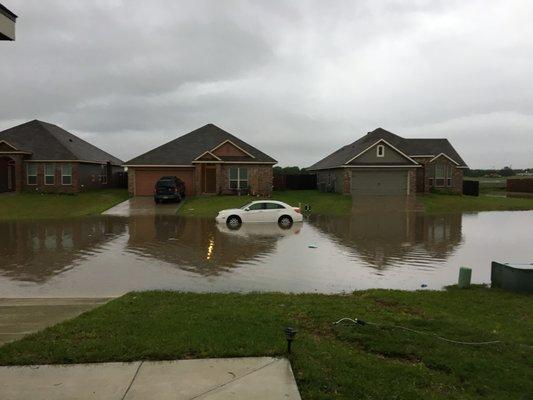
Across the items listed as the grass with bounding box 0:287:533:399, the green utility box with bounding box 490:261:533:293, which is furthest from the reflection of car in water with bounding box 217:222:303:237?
the grass with bounding box 0:287:533:399

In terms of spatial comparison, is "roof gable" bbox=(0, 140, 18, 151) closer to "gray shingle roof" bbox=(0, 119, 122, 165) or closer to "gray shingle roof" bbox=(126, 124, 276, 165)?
"gray shingle roof" bbox=(0, 119, 122, 165)

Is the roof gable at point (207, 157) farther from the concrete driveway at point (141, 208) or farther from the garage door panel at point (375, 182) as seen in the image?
the garage door panel at point (375, 182)

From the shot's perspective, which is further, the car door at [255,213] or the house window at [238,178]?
the house window at [238,178]

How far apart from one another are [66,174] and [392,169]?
92.3 feet

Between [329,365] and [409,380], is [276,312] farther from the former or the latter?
[409,380]

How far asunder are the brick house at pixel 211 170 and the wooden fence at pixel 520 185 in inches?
1379

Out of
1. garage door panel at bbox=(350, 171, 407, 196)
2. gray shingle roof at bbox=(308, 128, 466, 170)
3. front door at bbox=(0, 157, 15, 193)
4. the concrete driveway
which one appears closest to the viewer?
the concrete driveway

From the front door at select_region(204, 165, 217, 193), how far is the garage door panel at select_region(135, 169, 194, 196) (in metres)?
1.80

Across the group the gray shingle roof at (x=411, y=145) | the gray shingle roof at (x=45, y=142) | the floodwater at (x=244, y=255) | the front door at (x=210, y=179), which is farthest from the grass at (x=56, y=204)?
the gray shingle roof at (x=411, y=145)

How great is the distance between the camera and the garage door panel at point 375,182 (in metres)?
44.4

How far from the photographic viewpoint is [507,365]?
597 cm

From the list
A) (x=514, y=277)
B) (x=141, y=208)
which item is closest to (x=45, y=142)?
(x=141, y=208)

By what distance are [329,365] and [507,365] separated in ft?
7.14

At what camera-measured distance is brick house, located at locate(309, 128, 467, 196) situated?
44219 mm
